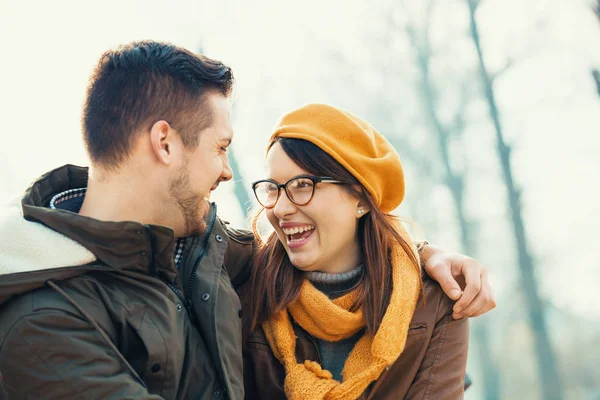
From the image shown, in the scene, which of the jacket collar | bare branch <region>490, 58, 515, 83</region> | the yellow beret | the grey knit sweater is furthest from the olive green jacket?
bare branch <region>490, 58, 515, 83</region>

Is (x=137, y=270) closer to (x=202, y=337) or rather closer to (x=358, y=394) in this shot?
(x=202, y=337)

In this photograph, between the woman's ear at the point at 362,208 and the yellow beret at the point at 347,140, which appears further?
the woman's ear at the point at 362,208

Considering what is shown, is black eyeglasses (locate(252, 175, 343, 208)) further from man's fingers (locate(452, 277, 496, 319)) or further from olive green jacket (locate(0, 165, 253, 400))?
man's fingers (locate(452, 277, 496, 319))

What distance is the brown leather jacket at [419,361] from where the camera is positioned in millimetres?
2385

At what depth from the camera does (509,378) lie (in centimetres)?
1103

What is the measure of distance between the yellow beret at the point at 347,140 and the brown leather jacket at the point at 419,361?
0.50 metres

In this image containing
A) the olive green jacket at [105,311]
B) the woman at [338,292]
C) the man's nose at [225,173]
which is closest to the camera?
the olive green jacket at [105,311]

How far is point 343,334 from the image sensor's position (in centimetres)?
249

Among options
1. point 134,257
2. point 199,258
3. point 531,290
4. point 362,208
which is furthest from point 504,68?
point 134,257

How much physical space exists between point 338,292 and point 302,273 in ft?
0.59

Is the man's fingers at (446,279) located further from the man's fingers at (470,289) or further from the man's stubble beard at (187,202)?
the man's stubble beard at (187,202)

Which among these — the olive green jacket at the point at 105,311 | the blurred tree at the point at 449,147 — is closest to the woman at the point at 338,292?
the olive green jacket at the point at 105,311

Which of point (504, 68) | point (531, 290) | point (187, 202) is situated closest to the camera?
point (187, 202)

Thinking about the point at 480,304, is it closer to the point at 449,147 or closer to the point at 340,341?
the point at 340,341
